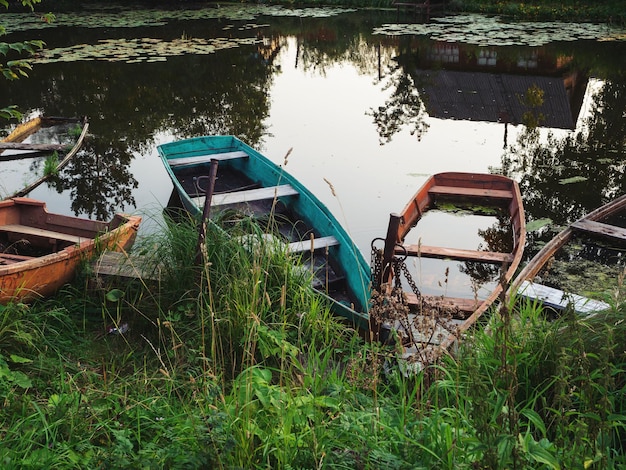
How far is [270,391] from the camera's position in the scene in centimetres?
279

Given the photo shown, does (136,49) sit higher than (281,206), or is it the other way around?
(136,49)

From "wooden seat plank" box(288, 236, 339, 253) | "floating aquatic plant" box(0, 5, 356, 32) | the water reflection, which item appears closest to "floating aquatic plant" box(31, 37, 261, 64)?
the water reflection

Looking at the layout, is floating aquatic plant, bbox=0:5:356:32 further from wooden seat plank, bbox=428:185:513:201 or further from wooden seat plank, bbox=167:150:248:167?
wooden seat plank, bbox=428:185:513:201

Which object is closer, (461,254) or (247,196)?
(461,254)

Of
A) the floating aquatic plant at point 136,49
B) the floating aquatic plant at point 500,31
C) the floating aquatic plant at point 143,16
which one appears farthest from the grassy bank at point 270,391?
the floating aquatic plant at point 143,16

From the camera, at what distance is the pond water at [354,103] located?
28.9 feet

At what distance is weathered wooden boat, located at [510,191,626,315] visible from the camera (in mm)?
5164

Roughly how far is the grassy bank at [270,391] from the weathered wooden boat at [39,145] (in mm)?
4363

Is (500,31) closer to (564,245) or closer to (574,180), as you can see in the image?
(574,180)

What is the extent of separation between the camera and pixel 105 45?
18.8 m

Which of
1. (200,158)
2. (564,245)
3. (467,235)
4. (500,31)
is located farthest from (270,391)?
(500,31)

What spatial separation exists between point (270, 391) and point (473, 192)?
5537 millimetres

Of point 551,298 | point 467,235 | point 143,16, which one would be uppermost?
point 143,16

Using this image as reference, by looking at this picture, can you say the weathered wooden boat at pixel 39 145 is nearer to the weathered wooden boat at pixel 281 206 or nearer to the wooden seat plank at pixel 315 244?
the weathered wooden boat at pixel 281 206
